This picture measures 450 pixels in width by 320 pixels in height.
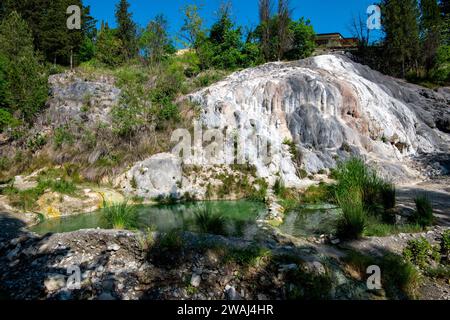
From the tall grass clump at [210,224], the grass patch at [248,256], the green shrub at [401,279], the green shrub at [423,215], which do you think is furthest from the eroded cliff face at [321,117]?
the grass patch at [248,256]

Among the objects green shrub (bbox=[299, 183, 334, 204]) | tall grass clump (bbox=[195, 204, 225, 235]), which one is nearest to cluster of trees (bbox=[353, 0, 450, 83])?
green shrub (bbox=[299, 183, 334, 204])

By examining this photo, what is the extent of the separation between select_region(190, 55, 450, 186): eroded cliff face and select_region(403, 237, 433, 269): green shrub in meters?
8.96

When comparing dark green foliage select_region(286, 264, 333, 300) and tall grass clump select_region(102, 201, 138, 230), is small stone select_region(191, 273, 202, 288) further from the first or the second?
tall grass clump select_region(102, 201, 138, 230)

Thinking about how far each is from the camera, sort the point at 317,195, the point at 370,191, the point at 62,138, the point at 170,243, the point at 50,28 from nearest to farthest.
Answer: the point at 170,243 < the point at 370,191 < the point at 317,195 < the point at 62,138 < the point at 50,28

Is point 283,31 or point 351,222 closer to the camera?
point 351,222

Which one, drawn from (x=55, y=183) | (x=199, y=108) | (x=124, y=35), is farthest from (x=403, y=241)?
(x=124, y=35)

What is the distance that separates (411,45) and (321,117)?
50.8ft

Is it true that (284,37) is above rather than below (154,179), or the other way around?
above

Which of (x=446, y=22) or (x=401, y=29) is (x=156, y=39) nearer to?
(x=401, y=29)

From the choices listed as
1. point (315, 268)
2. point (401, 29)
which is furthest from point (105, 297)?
point (401, 29)

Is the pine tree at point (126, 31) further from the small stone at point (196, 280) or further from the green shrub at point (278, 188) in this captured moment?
the small stone at point (196, 280)

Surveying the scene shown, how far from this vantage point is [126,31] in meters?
31.0

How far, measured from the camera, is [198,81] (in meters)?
22.2

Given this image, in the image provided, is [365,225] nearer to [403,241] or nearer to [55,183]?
[403,241]
